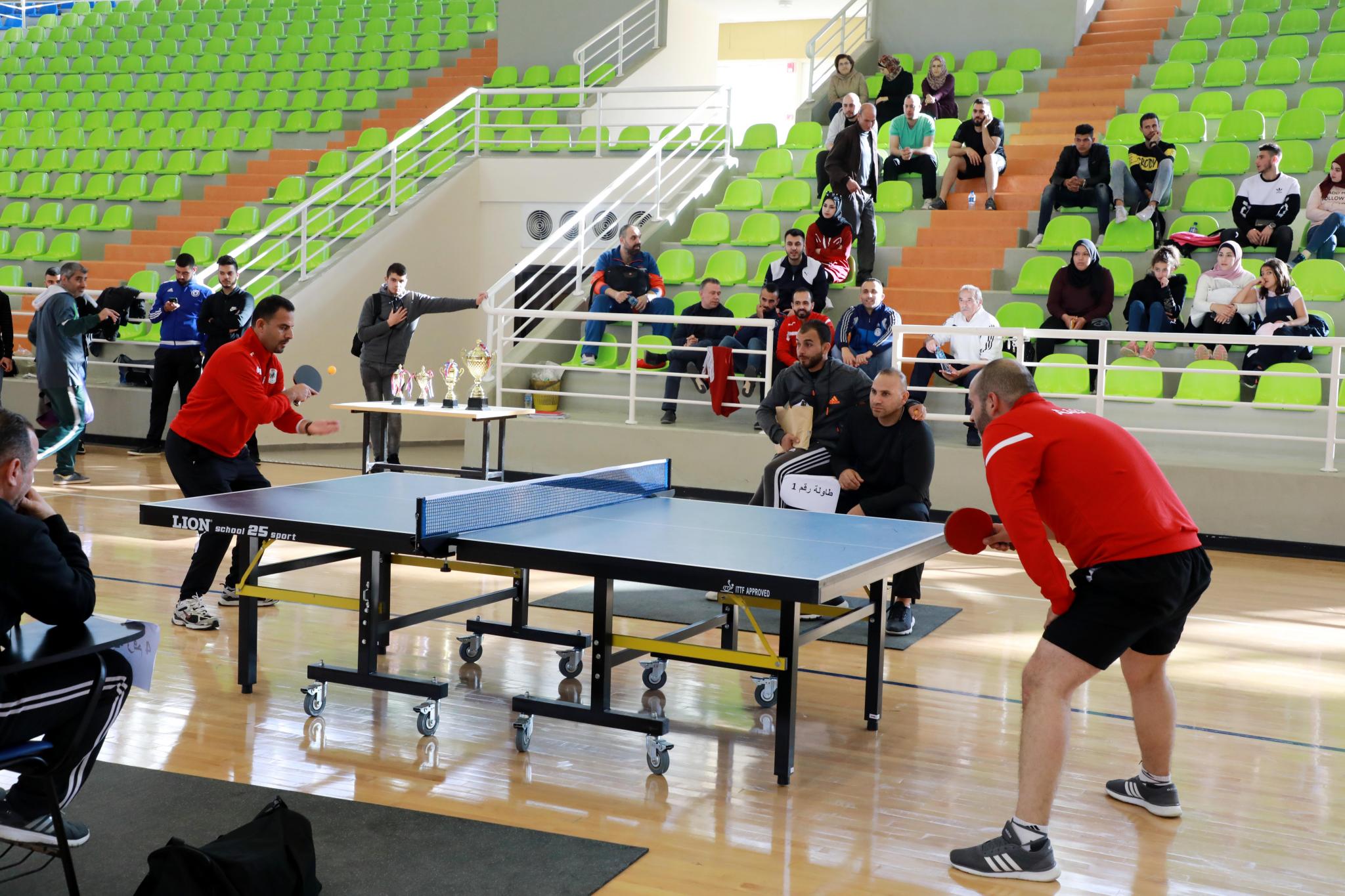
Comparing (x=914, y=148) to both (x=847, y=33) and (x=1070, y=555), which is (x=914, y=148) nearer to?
(x=847, y=33)

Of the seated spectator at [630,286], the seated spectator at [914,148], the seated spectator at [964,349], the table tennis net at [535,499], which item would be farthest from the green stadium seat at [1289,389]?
the table tennis net at [535,499]

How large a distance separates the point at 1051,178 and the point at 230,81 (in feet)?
43.2

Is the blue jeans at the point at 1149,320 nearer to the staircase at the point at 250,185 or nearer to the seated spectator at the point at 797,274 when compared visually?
the seated spectator at the point at 797,274

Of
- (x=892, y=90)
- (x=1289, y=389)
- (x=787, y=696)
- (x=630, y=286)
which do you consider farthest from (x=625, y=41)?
(x=787, y=696)

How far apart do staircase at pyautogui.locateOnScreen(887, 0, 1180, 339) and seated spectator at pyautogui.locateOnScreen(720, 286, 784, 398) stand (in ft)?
4.98

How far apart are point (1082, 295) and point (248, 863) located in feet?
29.4

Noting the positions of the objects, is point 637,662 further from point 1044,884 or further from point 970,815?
point 1044,884

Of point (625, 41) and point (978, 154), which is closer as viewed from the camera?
point (978, 154)

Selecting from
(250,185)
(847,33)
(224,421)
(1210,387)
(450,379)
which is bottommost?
(224,421)

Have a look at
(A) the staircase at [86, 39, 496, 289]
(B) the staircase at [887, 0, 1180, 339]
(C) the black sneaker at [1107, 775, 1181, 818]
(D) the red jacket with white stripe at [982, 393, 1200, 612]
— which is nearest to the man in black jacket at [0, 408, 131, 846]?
(D) the red jacket with white stripe at [982, 393, 1200, 612]

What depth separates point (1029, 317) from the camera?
11.3 meters

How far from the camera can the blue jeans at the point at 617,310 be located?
1219 cm

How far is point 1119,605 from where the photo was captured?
3967 millimetres

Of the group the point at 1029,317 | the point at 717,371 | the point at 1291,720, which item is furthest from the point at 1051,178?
the point at 1291,720
